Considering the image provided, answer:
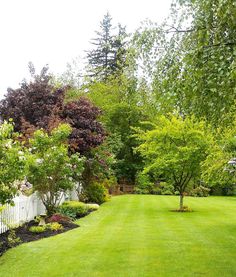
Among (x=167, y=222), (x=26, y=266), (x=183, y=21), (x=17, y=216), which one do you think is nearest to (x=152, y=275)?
(x=26, y=266)

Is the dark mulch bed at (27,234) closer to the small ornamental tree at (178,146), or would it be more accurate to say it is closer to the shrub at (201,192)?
the small ornamental tree at (178,146)

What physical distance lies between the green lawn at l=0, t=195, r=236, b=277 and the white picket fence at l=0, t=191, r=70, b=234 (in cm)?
153

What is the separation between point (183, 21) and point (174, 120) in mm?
11290

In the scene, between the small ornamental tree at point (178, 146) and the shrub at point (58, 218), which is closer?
the shrub at point (58, 218)

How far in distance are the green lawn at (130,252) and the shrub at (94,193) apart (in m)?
8.30

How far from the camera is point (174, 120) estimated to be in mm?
18031

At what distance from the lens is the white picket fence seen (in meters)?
10.9

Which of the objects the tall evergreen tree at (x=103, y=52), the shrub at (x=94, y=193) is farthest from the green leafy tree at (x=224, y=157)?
the tall evergreen tree at (x=103, y=52)

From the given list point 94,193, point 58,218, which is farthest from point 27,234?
point 94,193

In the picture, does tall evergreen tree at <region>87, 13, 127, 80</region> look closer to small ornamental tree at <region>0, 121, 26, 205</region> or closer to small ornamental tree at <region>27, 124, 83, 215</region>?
small ornamental tree at <region>27, 124, 83, 215</region>

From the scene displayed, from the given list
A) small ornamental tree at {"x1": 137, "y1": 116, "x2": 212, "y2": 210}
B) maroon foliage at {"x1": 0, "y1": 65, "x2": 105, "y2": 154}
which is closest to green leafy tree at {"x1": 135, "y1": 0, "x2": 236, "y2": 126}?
small ornamental tree at {"x1": 137, "y1": 116, "x2": 212, "y2": 210}

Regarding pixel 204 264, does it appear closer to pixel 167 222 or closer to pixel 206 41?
pixel 206 41

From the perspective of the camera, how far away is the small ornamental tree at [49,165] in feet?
43.0

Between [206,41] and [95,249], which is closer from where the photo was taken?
[206,41]
